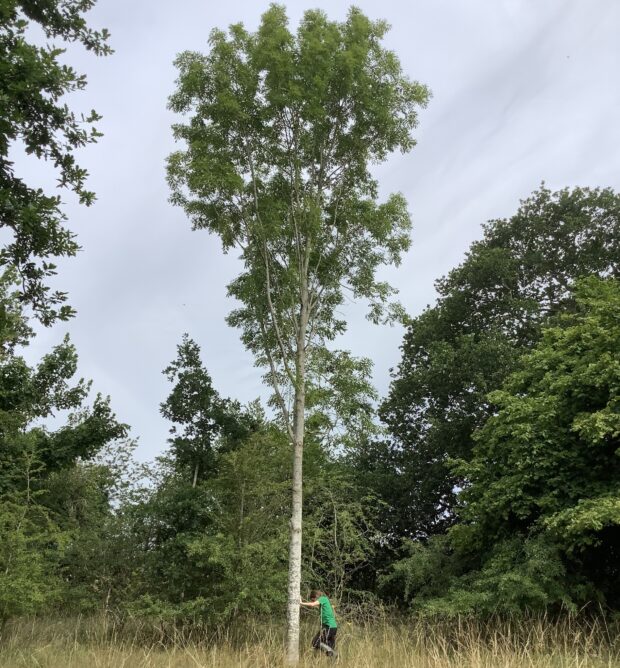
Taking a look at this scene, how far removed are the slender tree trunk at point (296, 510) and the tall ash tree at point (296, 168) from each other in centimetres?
4

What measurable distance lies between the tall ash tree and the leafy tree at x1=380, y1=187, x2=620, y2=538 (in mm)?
9187

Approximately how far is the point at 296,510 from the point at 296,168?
676 cm

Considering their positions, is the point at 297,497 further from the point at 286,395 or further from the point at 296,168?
the point at 296,168

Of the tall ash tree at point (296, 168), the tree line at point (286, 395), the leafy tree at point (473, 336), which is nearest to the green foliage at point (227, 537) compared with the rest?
the tree line at point (286, 395)

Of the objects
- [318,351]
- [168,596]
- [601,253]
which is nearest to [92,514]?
[168,596]

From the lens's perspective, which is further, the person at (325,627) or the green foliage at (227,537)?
the green foliage at (227,537)

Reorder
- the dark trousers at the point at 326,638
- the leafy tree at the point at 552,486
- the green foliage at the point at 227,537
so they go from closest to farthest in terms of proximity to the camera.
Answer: the dark trousers at the point at 326,638 < the leafy tree at the point at 552,486 < the green foliage at the point at 227,537

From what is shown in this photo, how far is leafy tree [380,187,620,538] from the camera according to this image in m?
20.5

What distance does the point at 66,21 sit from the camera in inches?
267

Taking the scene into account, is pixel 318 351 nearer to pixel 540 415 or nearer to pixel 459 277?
pixel 540 415

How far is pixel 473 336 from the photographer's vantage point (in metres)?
20.7

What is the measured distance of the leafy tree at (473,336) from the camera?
20.5 m

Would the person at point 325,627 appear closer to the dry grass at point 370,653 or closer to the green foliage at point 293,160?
the dry grass at point 370,653

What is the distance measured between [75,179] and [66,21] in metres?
2.01
